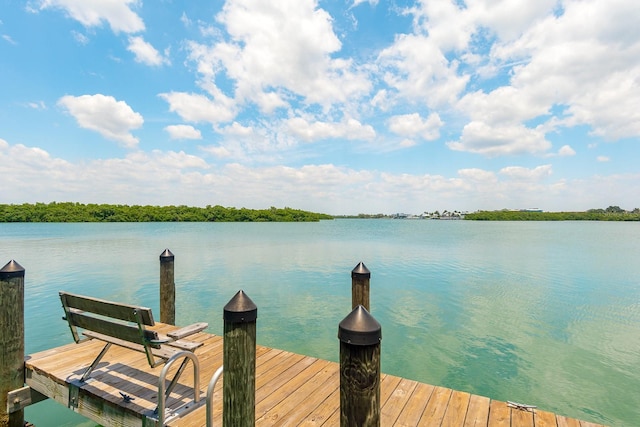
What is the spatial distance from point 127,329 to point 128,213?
10636 centimetres

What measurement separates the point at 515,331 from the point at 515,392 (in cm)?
401

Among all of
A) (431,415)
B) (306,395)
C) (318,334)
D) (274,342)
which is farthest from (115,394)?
(318,334)

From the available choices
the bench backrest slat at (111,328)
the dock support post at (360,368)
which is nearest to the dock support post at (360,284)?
the bench backrest slat at (111,328)

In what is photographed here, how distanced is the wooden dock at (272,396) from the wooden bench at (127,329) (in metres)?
0.39

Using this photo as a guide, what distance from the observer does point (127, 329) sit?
12.0ft

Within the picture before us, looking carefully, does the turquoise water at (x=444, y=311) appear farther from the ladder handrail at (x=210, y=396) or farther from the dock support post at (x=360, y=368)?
the dock support post at (x=360, y=368)

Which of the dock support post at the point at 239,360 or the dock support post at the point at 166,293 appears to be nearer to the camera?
the dock support post at the point at 239,360

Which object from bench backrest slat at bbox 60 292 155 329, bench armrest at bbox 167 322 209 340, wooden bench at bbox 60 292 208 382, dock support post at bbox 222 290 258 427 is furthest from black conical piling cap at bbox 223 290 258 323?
bench armrest at bbox 167 322 209 340

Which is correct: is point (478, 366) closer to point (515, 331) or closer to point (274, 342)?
point (515, 331)

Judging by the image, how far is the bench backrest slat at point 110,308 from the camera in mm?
3422

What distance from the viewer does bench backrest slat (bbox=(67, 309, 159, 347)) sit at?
3.53 m

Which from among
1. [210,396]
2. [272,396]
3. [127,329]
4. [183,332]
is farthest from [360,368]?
[127,329]

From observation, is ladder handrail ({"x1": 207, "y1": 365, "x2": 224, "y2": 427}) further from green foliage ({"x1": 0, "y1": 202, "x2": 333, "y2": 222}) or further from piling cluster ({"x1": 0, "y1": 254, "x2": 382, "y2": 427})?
green foliage ({"x1": 0, "y1": 202, "x2": 333, "y2": 222})

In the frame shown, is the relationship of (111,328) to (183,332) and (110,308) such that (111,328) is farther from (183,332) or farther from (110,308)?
(183,332)
